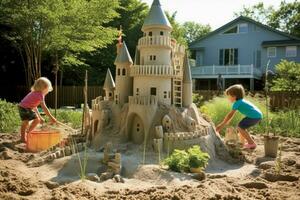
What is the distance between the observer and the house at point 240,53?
27.7 m

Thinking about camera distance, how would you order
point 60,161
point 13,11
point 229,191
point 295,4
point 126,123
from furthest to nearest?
point 295,4
point 13,11
point 126,123
point 60,161
point 229,191

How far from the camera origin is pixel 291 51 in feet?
92.0

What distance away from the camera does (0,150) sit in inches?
327

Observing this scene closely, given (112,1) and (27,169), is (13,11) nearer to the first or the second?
(112,1)

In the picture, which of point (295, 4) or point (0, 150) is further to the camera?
point (295, 4)

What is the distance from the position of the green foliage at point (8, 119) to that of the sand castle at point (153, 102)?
4.52m

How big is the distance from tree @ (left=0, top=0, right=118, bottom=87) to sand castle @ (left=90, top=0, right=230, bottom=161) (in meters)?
9.22

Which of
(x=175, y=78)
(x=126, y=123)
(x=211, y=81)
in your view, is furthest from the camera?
(x=211, y=81)

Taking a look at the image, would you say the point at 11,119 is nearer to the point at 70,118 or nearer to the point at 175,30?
the point at 70,118

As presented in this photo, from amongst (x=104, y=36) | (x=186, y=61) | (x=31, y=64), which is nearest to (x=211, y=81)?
(x=104, y=36)

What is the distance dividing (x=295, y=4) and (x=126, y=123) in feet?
120

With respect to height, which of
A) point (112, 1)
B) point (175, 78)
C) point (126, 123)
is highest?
point (112, 1)

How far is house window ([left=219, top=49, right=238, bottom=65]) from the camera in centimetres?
3026

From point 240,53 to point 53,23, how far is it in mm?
17791
